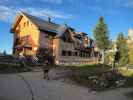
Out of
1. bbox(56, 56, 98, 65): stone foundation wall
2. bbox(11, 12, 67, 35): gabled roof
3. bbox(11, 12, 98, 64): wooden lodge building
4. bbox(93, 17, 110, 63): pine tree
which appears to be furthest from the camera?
bbox(93, 17, 110, 63): pine tree

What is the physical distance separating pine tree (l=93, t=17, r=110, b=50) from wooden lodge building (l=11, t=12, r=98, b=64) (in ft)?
36.6

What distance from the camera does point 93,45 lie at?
58.6m

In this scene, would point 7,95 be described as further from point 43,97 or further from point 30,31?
point 30,31

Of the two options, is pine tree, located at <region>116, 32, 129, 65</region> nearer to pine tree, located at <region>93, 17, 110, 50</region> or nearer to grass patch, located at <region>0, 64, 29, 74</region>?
pine tree, located at <region>93, 17, 110, 50</region>

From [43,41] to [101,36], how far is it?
2282 centimetres

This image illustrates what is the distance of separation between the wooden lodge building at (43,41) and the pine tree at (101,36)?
36.6 feet

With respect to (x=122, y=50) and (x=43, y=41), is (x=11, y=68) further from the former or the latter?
(x=122, y=50)

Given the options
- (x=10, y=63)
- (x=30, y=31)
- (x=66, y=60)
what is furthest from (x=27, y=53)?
(x=10, y=63)

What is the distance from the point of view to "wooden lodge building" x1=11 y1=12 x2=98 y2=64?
41250 mm

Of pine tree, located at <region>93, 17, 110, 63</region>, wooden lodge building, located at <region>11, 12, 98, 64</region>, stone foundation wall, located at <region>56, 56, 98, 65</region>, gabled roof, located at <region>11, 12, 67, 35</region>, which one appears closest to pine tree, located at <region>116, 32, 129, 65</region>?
pine tree, located at <region>93, 17, 110, 63</region>

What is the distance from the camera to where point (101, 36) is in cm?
6066

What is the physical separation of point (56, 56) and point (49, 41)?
308 cm

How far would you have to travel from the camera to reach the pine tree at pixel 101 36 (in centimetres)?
6047

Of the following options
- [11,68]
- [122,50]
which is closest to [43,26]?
[11,68]
